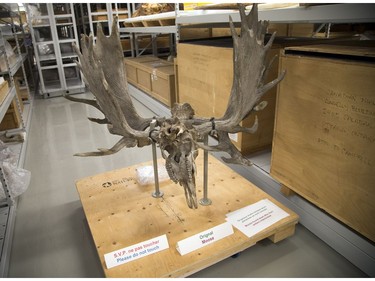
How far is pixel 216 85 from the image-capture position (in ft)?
7.26

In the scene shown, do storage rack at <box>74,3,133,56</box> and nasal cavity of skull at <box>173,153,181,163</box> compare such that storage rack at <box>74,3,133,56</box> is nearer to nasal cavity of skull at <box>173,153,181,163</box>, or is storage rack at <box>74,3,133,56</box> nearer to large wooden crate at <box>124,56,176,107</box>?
large wooden crate at <box>124,56,176,107</box>

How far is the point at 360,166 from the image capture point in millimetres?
1267

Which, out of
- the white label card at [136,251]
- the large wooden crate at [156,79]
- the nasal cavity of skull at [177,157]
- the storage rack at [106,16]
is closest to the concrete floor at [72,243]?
the white label card at [136,251]

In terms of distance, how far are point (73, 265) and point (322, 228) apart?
1.32 meters

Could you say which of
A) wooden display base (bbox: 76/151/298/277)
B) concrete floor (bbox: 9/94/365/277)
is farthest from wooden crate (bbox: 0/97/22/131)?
wooden display base (bbox: 76/151/298/277)

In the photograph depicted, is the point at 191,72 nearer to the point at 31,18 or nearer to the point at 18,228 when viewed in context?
the point at 18,228

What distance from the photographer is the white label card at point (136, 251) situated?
1285 millimetres

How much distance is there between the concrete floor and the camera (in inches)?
56.2

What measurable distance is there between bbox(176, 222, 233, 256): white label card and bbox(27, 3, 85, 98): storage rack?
396cm

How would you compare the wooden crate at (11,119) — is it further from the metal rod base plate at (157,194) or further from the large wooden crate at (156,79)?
the metal rod base plate at (157,194)

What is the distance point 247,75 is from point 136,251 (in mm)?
986

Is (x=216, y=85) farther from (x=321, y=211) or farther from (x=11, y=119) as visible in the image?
(x=11, y=119)

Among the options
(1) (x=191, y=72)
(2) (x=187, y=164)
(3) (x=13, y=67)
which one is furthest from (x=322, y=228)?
(3) (x=13, y=67)

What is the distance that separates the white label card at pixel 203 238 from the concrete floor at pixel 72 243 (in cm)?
15
